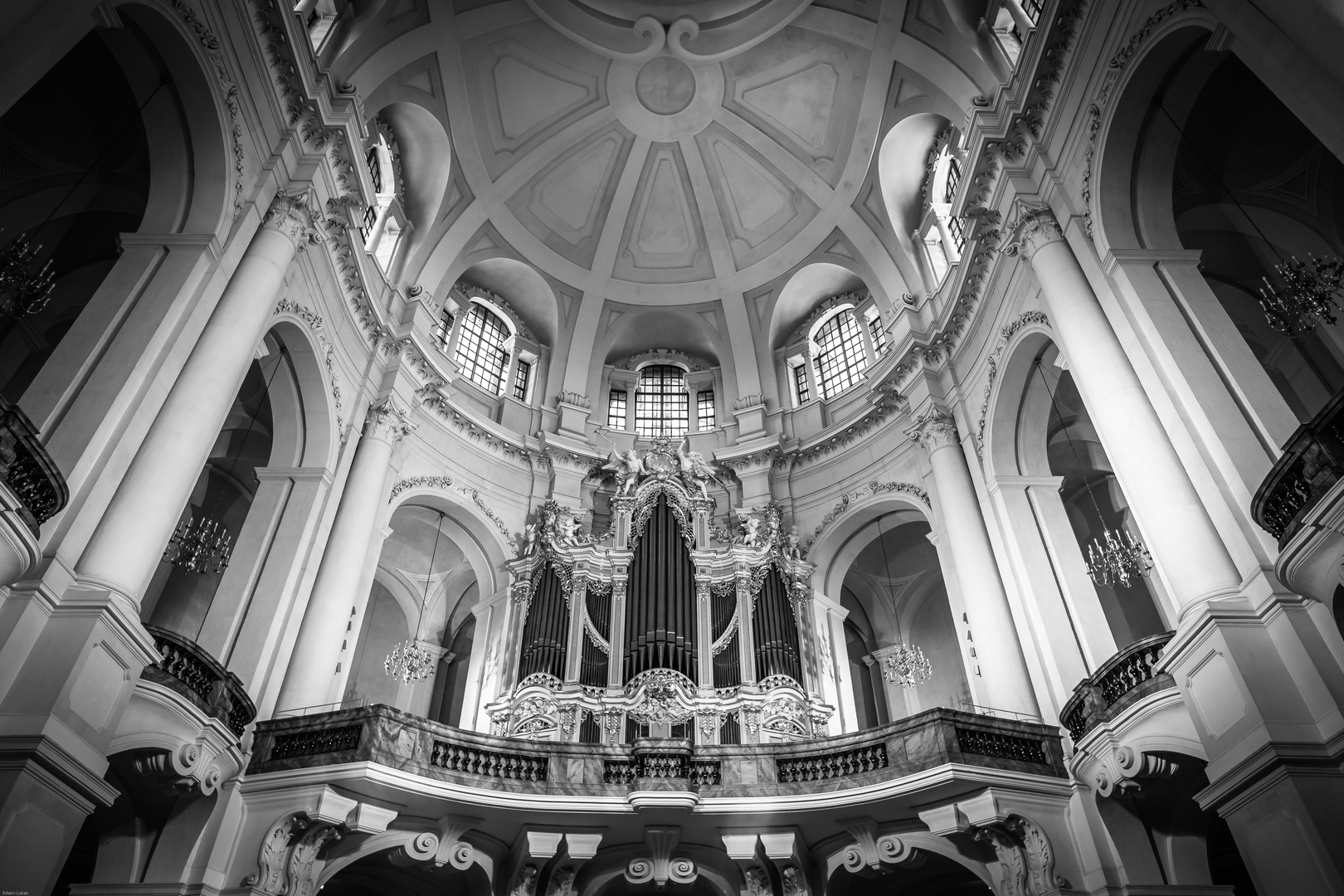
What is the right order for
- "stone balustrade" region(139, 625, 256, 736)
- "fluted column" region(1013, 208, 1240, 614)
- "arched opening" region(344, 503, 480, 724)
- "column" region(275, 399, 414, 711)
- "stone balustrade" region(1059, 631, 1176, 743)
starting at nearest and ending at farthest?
"fluted column" region(1013, 208, 1240, 614) < "stone balustrade" region(139, 625, 256, 736) < "stone balustrade" region(1059, 631, 1176, 743) < "column" region(275, 399, 414, 711) < "arched opening" region(344, 503, 480, 724)

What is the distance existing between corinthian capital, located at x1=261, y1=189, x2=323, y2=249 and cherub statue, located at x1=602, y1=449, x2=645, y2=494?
27.7 feet

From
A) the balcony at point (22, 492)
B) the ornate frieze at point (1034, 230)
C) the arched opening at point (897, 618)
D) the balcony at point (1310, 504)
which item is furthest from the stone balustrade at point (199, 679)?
the ornate frieze at point (1034, 230)

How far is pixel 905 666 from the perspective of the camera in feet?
58.7

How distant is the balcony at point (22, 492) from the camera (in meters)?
8.22

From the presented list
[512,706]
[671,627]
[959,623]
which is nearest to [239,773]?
[512,706]

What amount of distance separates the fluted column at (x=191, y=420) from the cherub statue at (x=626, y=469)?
8623 millimetres

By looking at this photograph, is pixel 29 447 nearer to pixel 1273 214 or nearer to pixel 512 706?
pixel 512 706

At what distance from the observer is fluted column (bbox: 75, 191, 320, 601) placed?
998cm

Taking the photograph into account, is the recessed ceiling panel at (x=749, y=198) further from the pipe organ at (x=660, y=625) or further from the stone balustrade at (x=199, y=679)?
the stone balustrade at (x=199, y=679)

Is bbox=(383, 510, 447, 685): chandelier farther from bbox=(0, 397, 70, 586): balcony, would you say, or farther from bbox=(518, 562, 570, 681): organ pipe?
bbox=(0, 397, 70, 586): balcony

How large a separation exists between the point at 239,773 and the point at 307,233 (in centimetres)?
824

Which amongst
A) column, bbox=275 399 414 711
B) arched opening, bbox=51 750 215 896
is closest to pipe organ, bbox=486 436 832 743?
column, bbox=275 399 414 711

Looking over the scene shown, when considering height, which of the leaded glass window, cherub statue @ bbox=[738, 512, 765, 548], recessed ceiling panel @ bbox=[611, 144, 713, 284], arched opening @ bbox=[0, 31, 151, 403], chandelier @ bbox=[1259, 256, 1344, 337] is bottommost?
chandelier @ bbox=[1259, 256, 1344, 337]

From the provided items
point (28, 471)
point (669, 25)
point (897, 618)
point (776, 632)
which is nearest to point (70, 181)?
point (28, 471)
